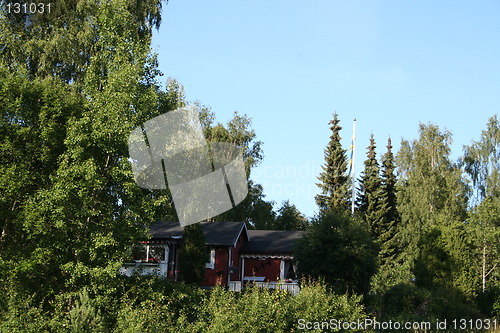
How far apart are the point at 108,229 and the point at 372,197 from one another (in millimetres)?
30937

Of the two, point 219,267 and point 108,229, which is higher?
point 108,229

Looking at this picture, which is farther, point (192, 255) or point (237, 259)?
point (237, 259)

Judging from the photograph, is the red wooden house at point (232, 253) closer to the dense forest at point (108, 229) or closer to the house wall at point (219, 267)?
the house wall at point (219, 267)

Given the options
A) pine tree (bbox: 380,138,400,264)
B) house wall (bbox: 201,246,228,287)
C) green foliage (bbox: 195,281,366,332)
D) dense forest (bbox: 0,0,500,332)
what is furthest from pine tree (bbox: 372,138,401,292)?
green foliage (bbox: 195,281,366,332)

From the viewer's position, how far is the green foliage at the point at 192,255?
1202 inches

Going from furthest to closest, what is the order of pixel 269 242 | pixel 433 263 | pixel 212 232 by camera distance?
pixel 269 242 → pixel 212 232 → pixel 433 263

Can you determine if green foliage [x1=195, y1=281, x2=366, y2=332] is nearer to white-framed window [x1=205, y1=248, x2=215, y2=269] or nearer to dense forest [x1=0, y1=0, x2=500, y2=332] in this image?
dense forest [x1=0, y1=0, x2=500, y2=332]

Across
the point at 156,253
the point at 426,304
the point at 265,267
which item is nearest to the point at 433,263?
the point at 426,304

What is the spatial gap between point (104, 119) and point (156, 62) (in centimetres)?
292

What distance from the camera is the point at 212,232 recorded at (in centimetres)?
3722

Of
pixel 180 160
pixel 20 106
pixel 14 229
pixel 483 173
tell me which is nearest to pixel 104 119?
pixel 20 106

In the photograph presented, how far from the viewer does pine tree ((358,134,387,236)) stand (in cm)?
4381

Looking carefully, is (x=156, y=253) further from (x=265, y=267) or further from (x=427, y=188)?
(x=427, y=188)

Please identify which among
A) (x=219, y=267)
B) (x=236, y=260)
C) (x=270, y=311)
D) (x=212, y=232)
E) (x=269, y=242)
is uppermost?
(x=212, y=232)
